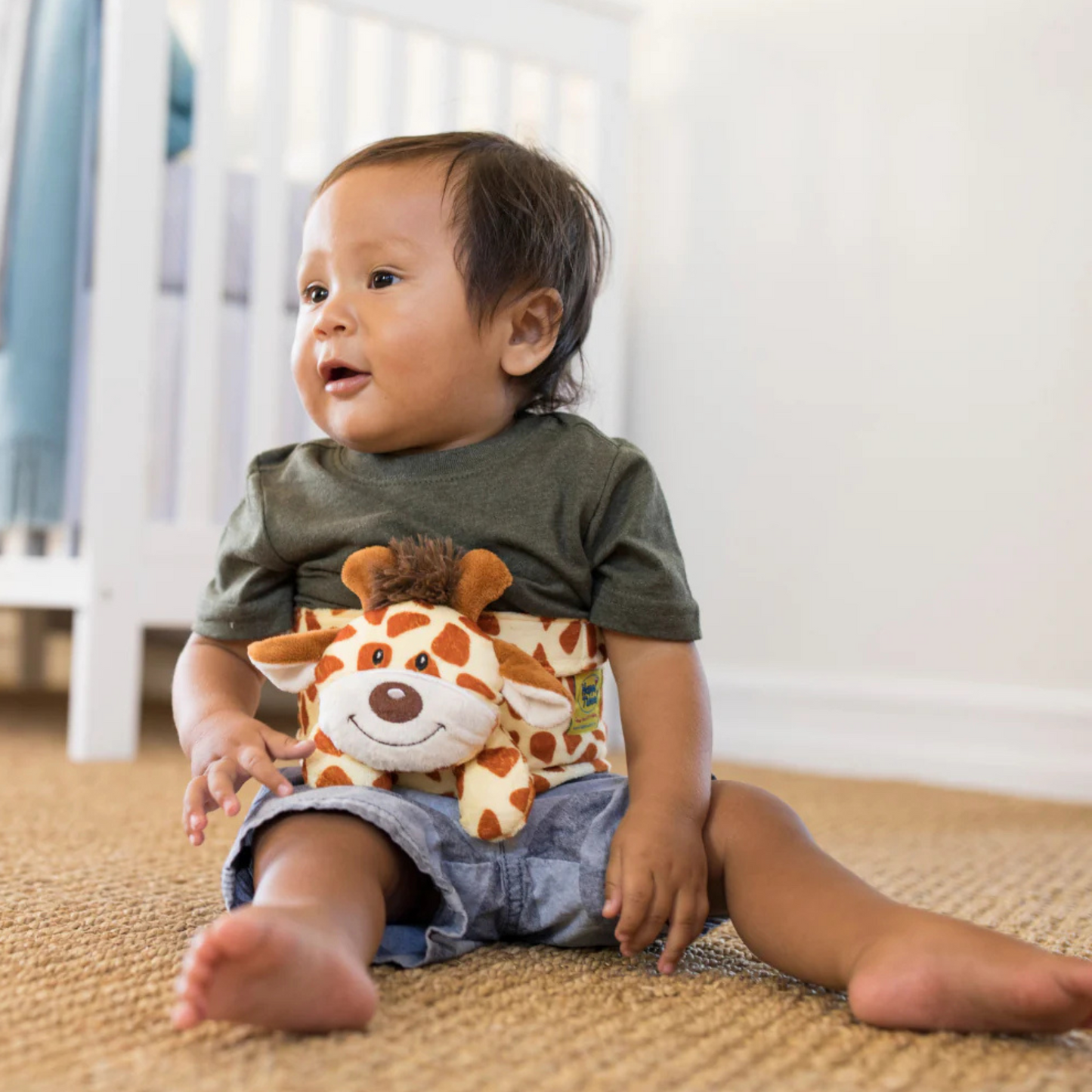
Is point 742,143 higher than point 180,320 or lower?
higher

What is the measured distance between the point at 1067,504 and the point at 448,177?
90 centimetres

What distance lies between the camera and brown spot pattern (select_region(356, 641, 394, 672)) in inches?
25.1

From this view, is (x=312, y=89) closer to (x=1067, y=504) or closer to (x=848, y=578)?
(x=848, y=578)

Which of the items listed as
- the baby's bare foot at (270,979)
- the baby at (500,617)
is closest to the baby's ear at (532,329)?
the baby at (500,617)

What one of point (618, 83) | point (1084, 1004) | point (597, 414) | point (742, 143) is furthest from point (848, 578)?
point (1084, 1004)

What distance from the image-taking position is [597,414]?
1728 millimetres

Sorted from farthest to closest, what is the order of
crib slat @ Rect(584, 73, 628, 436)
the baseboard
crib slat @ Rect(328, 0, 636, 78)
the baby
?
crib slat @ Rect(584, 73, 628, 436)
crib slat @ Rect(328, 0, 636, 78)
the baseboard
the baby

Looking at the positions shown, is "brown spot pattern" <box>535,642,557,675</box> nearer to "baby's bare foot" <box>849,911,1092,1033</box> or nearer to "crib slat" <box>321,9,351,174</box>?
"baby's bare foot" <box>849,911,1092,1033</box>

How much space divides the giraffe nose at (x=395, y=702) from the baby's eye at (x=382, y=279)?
238 millimetres

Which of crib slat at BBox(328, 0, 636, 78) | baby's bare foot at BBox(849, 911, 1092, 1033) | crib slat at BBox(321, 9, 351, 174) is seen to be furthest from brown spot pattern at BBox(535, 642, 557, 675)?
crib slat at BBox(328, 0, 636, 78)

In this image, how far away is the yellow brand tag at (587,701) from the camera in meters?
0.71

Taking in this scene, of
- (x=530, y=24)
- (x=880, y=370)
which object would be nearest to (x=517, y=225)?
(x=880, y=370)

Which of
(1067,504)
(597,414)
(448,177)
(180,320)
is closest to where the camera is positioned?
(448,177)

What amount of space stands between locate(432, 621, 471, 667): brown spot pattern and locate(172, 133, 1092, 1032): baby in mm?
62
